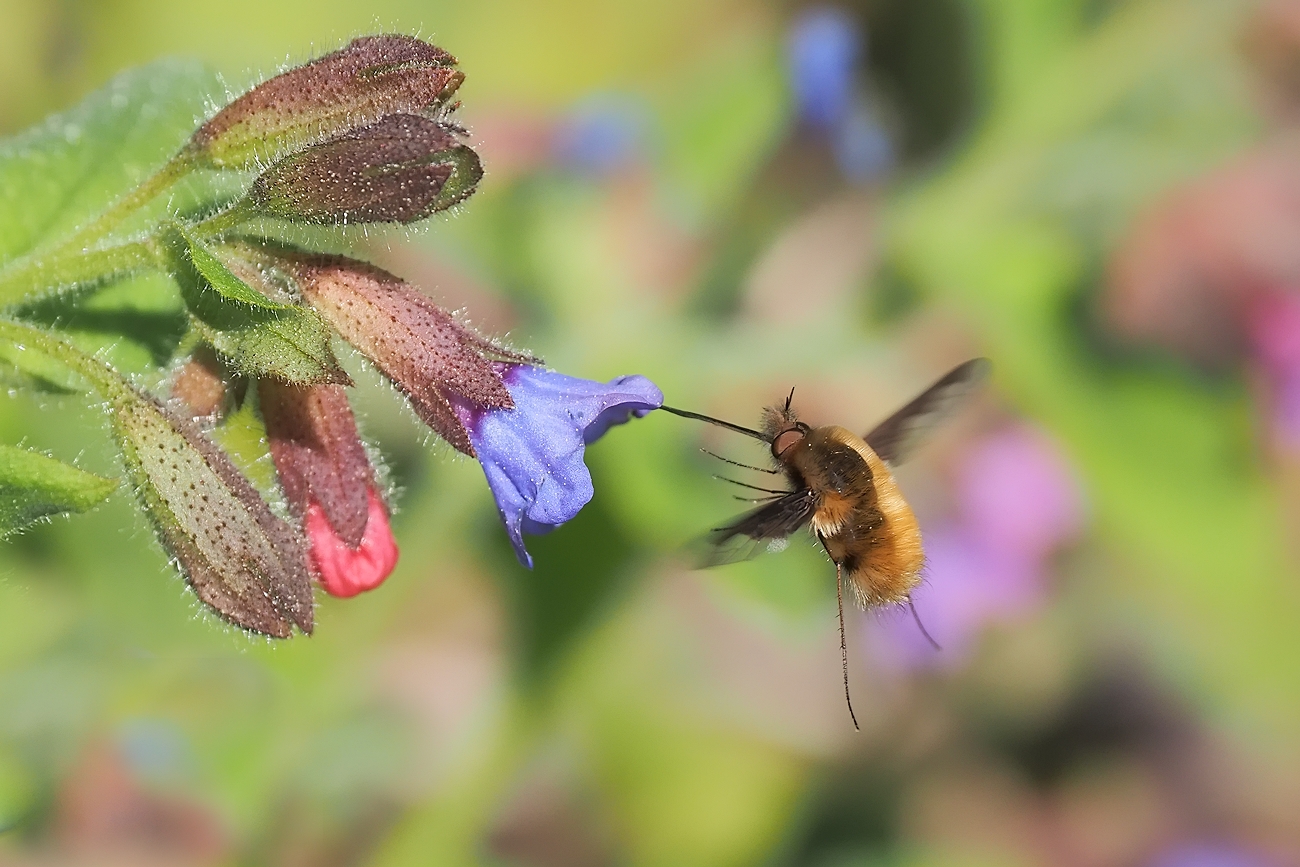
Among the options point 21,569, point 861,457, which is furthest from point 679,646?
point 861,457

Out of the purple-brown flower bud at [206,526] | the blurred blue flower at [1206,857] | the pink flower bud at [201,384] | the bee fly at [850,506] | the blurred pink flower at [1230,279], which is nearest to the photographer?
the purple-brown flower bud at [206,526]

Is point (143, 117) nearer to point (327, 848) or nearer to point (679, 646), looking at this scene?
point (327, 848)

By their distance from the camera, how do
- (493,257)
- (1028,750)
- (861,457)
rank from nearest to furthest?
(861,457) → (493,257) → (1028,750)

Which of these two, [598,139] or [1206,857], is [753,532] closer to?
[598,139]

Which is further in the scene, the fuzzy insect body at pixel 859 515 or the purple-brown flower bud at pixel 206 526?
the fuzzy insect body at pixel 859 515

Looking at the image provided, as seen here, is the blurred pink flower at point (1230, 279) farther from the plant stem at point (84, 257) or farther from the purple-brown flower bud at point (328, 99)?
the plant stem at point (84, 257)

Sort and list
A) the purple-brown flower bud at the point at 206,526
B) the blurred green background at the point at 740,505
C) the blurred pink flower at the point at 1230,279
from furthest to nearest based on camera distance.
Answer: the blurred pink flower at the point at 1230,279
the blurred green background at the point at 740,505
the purple-brown flower bud at the point at 206,526

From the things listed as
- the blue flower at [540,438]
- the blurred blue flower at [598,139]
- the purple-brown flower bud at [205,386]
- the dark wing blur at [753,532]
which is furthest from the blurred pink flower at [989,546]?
the purple-brown flower bud at [205,386]
